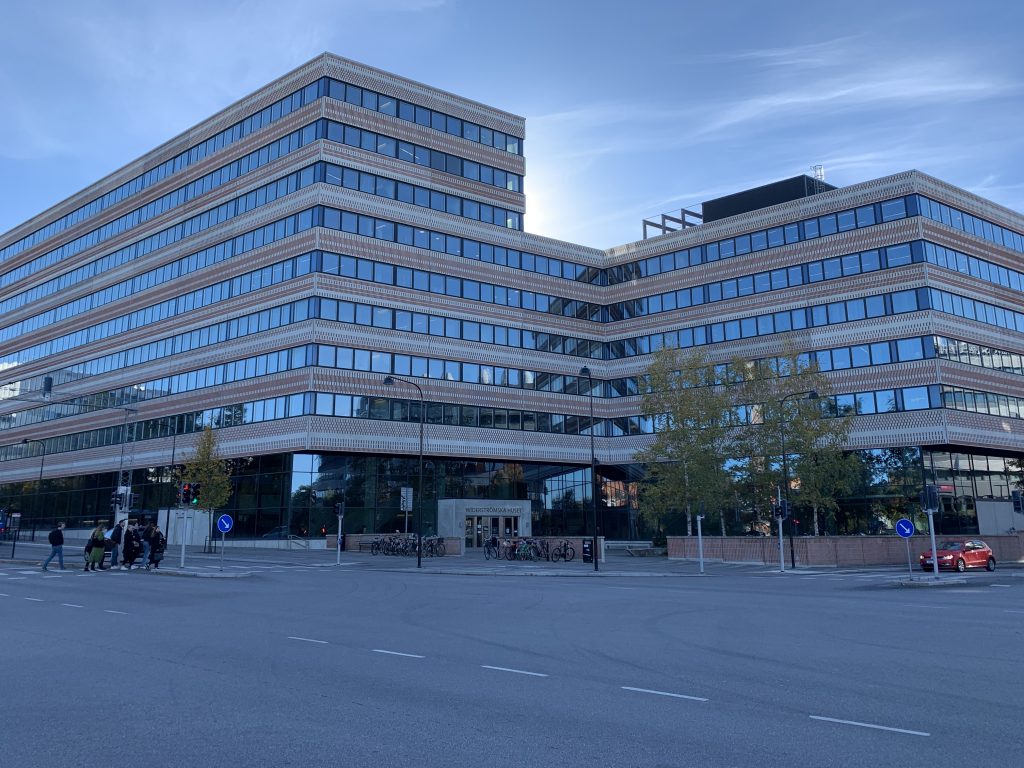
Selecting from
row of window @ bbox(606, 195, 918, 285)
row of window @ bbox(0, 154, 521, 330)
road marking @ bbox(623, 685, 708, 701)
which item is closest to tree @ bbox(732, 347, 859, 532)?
row of window @ bbox(606, 195, 918, 285)

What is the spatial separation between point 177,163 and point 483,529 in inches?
1483

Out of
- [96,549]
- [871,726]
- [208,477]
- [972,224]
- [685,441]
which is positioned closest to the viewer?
[871,726]

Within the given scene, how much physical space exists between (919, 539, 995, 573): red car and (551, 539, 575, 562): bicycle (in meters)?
17.6

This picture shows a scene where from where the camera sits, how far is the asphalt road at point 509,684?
6.59 meters

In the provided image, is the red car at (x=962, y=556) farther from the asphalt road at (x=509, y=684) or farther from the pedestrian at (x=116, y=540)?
the pedestrian at (x=116, y=540)

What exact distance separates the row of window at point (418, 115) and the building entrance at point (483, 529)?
92.5ft

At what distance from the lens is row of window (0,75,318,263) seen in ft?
188

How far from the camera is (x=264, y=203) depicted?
5706 centimetres

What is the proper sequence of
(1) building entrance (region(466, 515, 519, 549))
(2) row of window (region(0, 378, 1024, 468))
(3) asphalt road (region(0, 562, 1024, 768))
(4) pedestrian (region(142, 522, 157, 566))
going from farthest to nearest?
(1) building entrance (region(466, 515, 519, 549)) → (2) row of window (region(0, 378, 1024, 468)) → (4) pedestrian (region(142, 522, 157, 566)) → (3) asphalt road (region(0, 562, 1024, 768))

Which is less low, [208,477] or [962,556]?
[208,477]

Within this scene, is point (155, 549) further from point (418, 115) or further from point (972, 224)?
point (972, 224)

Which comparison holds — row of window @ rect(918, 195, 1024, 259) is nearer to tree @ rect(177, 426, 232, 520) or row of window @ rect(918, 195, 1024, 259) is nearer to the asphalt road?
the asphalt road

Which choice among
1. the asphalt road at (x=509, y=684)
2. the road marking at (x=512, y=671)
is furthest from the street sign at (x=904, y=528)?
the road marking at (x=512, y=671)

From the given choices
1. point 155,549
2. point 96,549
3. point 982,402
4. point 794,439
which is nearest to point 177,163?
point 155,549
